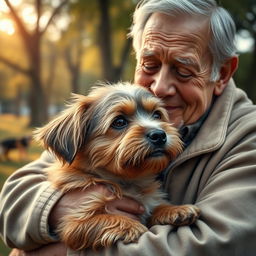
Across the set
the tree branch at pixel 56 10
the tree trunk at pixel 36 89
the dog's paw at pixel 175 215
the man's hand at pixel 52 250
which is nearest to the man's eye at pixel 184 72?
the dog's paw at pixel 175 215

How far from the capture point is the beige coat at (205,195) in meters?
2.48

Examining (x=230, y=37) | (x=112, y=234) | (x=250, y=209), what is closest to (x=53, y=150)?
(x=112, y=234)

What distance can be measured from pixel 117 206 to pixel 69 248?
469 millimetres

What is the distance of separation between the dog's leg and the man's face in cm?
100

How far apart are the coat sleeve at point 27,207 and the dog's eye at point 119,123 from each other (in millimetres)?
644

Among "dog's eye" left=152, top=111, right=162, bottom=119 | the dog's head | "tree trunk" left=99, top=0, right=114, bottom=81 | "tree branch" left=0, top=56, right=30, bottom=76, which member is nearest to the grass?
"tree branch" left=0, top=56, right=30, bottom=76

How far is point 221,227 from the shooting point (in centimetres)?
249

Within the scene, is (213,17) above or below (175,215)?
above

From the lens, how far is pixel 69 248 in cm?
284

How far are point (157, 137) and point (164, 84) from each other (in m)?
0.62

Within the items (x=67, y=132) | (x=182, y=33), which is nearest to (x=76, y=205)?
(x=67, y=132)

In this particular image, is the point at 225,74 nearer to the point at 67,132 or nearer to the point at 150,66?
the point at 150,66

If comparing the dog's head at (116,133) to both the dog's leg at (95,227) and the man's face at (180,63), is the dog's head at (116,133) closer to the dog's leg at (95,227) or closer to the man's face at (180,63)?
the man's face at (180,63)

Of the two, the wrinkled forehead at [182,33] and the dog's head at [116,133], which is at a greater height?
the wrinkled forehead at [182,33]
